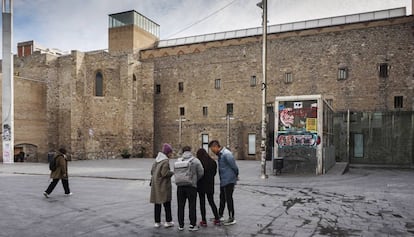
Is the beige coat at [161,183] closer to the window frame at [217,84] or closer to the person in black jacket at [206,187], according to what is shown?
the person in black jacket at [206,187]

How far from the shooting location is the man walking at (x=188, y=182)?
6441 millimetres

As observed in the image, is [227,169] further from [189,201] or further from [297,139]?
[297,139]

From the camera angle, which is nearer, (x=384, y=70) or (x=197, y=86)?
(x=384, y=70)

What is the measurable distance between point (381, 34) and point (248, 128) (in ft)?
41.9

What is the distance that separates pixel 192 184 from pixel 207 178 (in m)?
0.54

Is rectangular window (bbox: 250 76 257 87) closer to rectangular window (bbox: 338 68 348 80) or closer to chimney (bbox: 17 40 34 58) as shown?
rectangular window (bbox: 338 68 348 80)

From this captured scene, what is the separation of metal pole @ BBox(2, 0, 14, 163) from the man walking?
2294 centimetres

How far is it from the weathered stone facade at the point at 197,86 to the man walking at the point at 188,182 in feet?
74.2

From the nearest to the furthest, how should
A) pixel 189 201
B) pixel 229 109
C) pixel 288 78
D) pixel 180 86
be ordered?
pixel 189 201 → pixel 288 78 → pixel 229 109 → pixel 180 86

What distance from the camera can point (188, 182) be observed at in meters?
6.41

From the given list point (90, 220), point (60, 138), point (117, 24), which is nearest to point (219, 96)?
point (60, 138)

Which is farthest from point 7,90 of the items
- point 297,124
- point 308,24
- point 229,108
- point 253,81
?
point 308,24

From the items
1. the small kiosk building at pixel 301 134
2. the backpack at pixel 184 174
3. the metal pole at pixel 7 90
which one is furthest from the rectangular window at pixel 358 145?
the metal pole at pixel 7 90

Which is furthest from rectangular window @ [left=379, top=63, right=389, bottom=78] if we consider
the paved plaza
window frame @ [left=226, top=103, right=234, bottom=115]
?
the paved plaza
